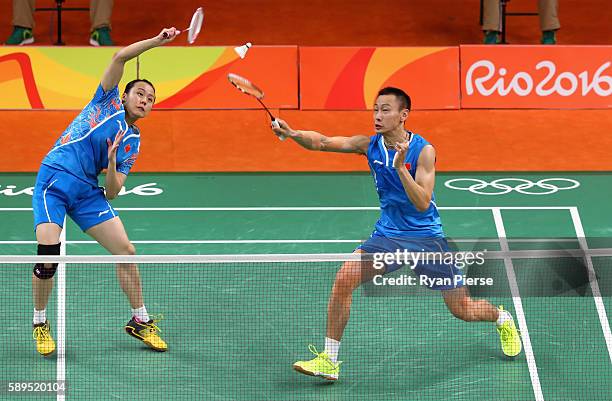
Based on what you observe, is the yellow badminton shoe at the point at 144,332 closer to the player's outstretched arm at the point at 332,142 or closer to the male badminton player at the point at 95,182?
the male badminton player at the point at 95,182

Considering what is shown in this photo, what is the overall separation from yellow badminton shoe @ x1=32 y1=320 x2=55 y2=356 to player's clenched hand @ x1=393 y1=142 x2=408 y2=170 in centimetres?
263

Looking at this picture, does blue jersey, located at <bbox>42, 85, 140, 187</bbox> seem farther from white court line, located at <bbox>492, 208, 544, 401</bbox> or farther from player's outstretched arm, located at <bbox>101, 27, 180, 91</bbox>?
white court line, located at <bbox>492, 208, 544, 401</bbox>

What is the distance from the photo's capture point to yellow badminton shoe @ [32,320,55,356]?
7969 mm

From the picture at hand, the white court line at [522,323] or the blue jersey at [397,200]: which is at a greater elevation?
the blue jersey at [397,200]

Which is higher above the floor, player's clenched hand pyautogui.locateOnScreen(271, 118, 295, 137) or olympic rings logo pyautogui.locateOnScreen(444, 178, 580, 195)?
olympic rings logo pyautogui.locateOnScreen(444, 178, 580, 195)

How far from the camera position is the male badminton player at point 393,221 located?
7523mm

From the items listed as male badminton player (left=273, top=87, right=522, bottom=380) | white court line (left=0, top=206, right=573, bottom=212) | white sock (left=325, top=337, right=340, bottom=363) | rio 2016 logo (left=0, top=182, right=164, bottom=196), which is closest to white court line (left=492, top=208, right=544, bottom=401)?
male badminton player (left=273, top=87, right=522, bottom=380)

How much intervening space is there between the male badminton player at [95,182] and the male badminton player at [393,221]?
1.18 metres

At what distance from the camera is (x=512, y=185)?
38.4 feet

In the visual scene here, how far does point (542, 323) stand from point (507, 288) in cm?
48

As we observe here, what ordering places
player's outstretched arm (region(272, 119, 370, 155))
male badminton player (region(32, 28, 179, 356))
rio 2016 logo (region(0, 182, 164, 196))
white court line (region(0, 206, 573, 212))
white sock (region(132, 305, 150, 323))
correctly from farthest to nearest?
1. rio 2016 logo (region(0, 182, 164, 196))
2. white court line (region(0, 206, 573, 212))
3. white sock (region(132, 305, 150, 323))
4. male badminton player (region(32, 28, 179, 356))
5. player's outstretched arm (region(272, 119, 370, 155))

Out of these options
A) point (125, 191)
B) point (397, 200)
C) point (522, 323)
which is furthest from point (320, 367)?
point (125, 191)

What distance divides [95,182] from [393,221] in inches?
81.5

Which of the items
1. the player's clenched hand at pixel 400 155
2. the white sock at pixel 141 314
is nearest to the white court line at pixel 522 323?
the player's clenched hand at pixel 400 155
